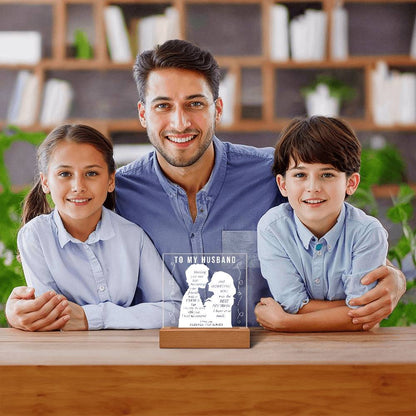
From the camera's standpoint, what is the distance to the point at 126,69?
4125 millimetres

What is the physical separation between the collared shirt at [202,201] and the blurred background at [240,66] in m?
2.05

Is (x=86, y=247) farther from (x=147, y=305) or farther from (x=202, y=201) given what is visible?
(x=202, y=201)

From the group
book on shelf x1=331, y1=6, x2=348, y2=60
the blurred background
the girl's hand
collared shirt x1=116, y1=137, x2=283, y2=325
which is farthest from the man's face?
book on shelf x1=331, y1=6, x2=348, y2=60

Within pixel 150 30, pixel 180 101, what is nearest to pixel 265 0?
pixel 150 30

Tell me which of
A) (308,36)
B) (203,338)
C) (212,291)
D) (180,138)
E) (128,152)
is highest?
(308,36)

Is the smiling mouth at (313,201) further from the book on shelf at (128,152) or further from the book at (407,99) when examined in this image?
the book at (407,99)

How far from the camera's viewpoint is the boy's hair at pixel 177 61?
5.93 ft

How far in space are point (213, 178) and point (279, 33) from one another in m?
2.33

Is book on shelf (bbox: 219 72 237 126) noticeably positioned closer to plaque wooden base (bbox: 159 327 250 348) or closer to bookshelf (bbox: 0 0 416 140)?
bookshelf (bbox: 0 0 416 140)

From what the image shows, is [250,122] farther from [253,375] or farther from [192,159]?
[253,375]

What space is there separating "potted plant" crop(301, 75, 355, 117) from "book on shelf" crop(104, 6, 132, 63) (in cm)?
118

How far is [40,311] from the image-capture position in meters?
1.56

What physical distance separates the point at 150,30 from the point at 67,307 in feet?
9.14

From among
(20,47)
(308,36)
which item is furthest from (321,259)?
(20,47)
